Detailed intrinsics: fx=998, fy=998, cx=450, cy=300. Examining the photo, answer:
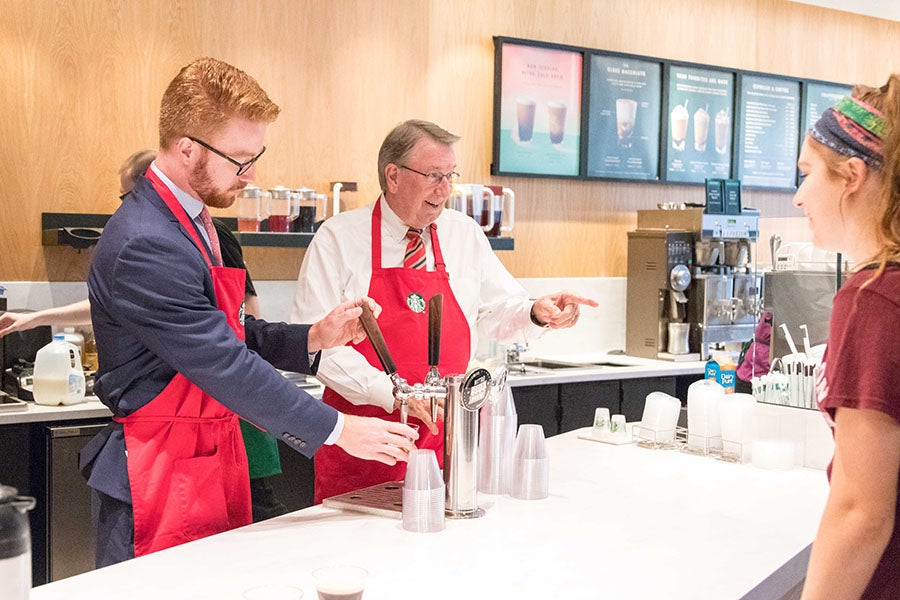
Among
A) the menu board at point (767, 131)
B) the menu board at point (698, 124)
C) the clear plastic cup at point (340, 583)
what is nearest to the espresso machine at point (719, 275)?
A: the menu board at point (698, 124)

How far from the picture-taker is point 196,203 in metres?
2.20

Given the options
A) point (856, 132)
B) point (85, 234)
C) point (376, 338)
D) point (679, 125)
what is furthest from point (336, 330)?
point (679, 125)

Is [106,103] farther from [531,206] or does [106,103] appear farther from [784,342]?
[784,342]

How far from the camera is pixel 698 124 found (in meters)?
6.07

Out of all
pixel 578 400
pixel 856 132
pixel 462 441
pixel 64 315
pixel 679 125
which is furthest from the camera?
pixel 679 125

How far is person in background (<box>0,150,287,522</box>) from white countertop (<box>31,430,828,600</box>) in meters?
0.44

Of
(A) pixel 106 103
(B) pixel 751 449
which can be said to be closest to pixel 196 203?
(B) pixel 751 449

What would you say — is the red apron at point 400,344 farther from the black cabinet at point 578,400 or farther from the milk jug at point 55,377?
the black cabinet at point 578,400

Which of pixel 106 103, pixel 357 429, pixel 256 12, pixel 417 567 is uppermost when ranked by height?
pixel 256 12

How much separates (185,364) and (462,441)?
0.59 metres

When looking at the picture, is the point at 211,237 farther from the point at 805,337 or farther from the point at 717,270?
the point at 717,270

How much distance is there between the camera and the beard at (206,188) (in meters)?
2.16

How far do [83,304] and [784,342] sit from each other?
96.1 inches

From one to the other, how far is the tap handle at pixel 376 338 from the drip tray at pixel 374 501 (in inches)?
11.0
